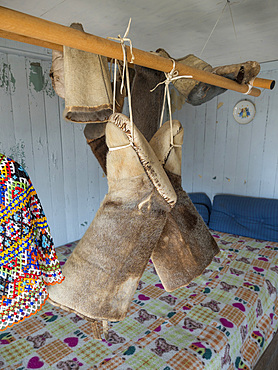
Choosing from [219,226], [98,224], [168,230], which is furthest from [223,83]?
[219,226]

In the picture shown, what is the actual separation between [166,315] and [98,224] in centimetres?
103

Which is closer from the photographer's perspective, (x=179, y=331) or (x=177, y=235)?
(x=177, y=235)

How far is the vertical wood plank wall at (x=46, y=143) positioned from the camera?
1.85 meters

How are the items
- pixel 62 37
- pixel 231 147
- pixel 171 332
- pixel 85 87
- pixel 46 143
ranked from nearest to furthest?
1. pixel 62 37
2. pixel 85 87
3. pixel 171 332
4. pixel 46 143
5. pixel 231 147

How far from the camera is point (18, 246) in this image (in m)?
0.56

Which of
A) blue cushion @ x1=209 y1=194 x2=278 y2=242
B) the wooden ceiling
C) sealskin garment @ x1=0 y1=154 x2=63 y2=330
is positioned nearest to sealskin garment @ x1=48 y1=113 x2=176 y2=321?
sealskin garment @ x1=0 y1=154 x2=63 y2=330

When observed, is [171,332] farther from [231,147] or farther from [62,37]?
[231,147]

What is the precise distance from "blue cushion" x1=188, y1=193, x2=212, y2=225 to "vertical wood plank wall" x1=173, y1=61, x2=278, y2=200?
0.13 m

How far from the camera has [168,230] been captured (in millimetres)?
760

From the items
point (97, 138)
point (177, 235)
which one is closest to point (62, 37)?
point (97, 138)

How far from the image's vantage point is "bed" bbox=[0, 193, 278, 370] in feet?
3.77

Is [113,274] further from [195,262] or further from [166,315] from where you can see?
[166,315]

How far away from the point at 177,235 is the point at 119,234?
0.70 ft

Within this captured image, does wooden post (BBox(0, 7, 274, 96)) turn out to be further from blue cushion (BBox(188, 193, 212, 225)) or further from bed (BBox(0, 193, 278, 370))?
blue cushion (BBox(188, 193, 212, 225))
